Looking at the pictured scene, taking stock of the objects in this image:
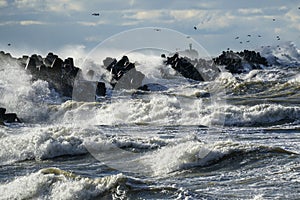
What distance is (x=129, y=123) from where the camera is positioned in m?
29.2

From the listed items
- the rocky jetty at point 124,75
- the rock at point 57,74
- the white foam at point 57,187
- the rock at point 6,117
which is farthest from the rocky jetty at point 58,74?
the white foam at point 57,187

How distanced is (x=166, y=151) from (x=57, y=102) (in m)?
23.2

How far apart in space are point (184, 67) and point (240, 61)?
14.0 meters

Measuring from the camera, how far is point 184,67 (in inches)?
2542

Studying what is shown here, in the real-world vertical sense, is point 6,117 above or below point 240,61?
below

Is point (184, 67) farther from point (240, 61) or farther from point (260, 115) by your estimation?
point (260, 115)

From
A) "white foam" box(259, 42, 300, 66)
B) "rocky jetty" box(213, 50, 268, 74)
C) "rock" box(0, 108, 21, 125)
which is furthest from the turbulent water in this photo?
"white foam" box(259, 42, 300, 66)

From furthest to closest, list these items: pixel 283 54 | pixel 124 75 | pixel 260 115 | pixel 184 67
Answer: pixel 283 54 < pixel 184 67 < pixel 124 75 < pixel 260 115

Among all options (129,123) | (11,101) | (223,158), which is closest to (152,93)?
(11,101)

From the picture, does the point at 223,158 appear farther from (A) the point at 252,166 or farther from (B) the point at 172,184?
(B) the point at 172,184

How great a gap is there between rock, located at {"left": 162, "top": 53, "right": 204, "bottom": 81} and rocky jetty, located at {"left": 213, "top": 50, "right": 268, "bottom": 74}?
6.14m

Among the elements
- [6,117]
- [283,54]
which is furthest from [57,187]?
[283,54]

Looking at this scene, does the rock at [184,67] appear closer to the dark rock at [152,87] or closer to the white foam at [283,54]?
the dark rock at [152,87]

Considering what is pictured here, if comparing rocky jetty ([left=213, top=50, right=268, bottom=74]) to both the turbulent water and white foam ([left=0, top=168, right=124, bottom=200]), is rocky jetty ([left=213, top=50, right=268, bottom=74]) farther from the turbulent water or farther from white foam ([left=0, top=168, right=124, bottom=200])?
white foam ([left=0, top=168, right=124, bottom=200])
